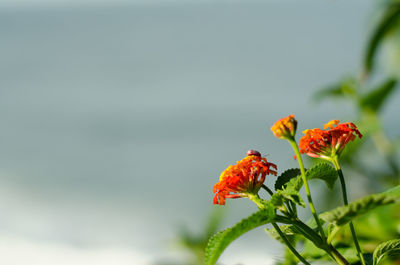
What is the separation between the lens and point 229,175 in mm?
464

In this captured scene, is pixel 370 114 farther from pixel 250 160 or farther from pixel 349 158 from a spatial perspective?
pixel 250 160

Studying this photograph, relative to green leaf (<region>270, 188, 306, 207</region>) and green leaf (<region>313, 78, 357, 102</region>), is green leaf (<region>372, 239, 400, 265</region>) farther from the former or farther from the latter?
green leaf (<region>313, 78, 357, 102</region>)

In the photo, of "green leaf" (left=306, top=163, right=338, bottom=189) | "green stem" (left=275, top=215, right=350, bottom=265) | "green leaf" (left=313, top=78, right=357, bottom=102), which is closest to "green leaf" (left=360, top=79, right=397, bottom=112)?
"green leaf" (left=313, top=78, right=357, bottom=102)

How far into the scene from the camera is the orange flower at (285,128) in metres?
0.44

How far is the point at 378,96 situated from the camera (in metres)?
1.61

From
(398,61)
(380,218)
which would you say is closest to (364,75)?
(380,218)

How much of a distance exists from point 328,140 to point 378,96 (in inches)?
47.9

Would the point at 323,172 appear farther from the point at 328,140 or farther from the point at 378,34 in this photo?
the point at 378,34

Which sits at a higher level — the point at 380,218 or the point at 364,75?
the point at 364,75

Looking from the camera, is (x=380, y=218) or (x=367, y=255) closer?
(x=367, y=255)

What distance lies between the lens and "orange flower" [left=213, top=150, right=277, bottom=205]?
0.46 m

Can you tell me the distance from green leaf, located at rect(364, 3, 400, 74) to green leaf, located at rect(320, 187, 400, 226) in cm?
158

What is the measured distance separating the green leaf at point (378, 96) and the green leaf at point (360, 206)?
4.04 ft

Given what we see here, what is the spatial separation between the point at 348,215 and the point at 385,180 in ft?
3.78
